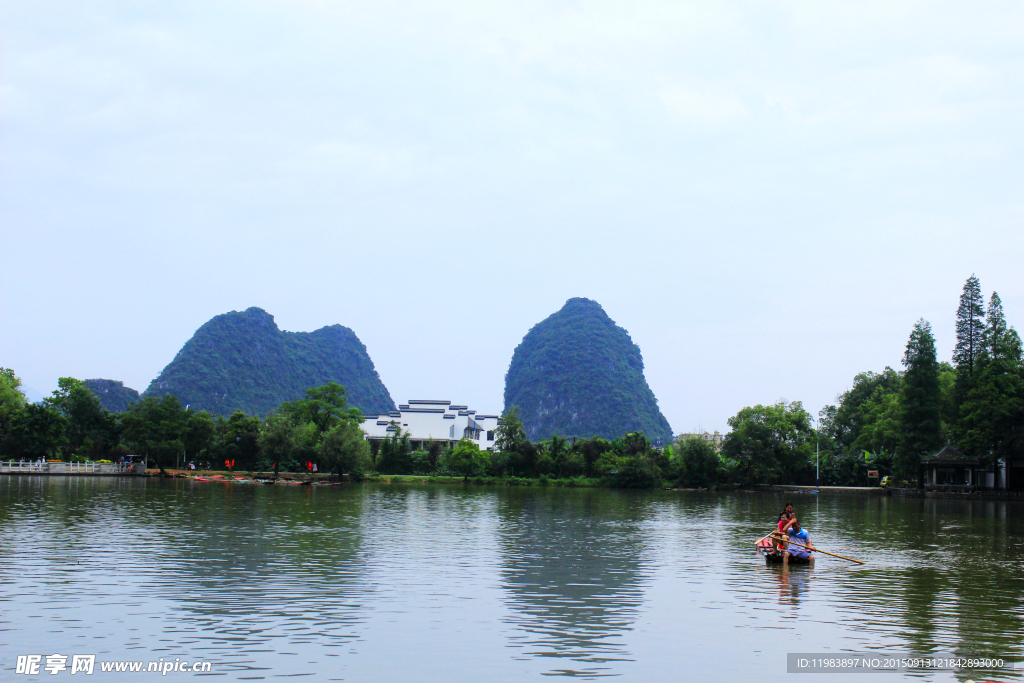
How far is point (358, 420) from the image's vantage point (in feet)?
247

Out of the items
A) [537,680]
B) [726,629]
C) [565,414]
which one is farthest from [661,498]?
[565,414]

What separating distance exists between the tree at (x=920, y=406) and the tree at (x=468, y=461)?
34812 millimetres

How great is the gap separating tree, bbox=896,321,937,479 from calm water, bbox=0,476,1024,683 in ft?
104

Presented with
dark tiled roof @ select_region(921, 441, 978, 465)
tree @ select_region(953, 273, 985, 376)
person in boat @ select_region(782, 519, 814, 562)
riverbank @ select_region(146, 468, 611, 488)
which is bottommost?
riverbank @ select_region(146, 468, 611, 488)

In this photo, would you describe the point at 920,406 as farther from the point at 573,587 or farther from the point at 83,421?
the point at 83,421

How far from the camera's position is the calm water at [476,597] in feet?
35.8

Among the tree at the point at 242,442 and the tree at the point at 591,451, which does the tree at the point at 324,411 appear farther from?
the tree at the point at 591,451

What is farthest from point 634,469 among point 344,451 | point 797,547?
point 797,547

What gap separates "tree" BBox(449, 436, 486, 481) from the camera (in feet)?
233

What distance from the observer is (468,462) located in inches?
2793

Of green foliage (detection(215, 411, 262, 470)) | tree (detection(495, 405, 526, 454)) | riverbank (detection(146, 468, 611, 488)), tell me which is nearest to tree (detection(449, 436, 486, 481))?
riverbank (detection(146, 468, 611, 488))

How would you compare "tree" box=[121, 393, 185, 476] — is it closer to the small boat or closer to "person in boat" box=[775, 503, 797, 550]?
the small boat

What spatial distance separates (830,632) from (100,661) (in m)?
11.0

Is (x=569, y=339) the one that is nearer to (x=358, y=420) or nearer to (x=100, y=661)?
(x=358, y=420)
